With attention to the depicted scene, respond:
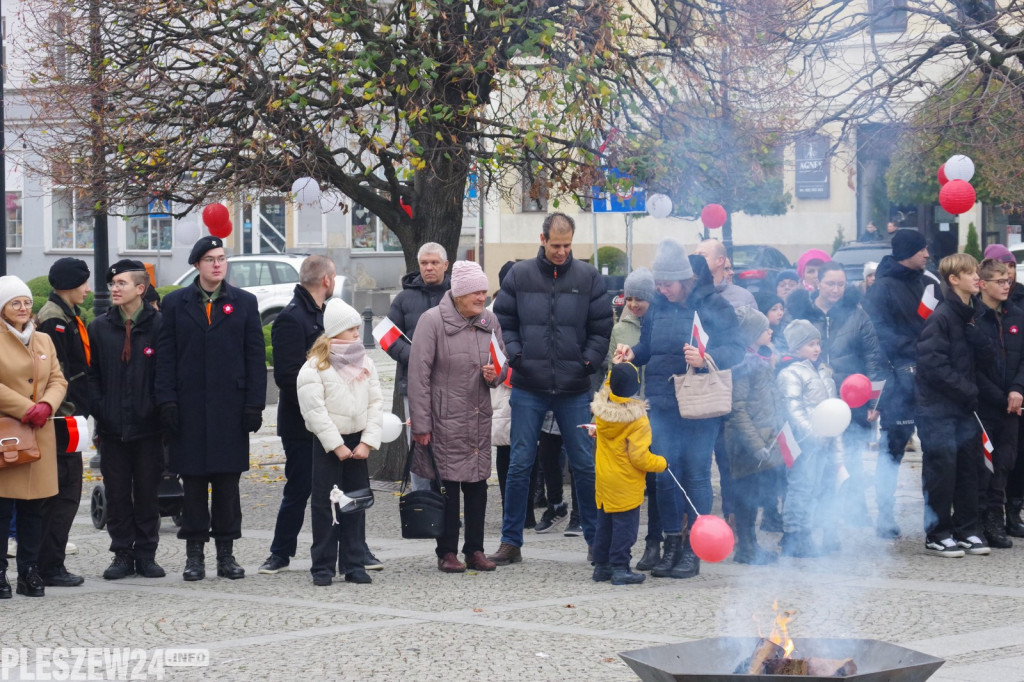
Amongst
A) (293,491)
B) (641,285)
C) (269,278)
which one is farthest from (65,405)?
(269,278)

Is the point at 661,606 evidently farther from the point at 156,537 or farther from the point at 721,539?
the point at 156,537

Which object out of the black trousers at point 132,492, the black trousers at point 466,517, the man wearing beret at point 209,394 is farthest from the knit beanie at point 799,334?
the black trousers at point 132,492

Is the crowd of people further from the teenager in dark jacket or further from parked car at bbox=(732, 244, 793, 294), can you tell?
parked car at bbox=(732, 244, 793, 294)

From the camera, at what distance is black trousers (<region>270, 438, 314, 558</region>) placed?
8398 millimetres

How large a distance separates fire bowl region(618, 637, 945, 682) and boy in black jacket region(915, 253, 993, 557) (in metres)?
4.11

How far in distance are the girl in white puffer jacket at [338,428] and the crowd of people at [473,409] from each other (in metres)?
0.01

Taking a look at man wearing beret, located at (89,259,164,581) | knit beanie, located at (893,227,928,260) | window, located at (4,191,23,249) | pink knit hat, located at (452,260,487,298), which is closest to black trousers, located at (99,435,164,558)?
man wearing beret, located at (89,259,164,581)

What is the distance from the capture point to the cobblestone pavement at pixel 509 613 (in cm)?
605

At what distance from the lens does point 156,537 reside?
27.3 ft

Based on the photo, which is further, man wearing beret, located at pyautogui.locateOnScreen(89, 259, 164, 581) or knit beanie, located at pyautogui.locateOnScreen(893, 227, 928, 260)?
knit beanie, located at pyautogui.locateOnScreen(893, 227, 928, 260)

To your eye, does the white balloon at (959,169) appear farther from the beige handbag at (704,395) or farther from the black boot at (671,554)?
the black boot at (671,554)

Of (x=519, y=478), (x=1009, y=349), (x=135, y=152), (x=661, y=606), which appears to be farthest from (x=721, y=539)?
(x=135, y=152)

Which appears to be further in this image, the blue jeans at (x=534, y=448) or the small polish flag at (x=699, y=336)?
the blue jeans at (x=534, y=448)

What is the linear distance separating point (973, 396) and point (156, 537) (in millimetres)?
5154
